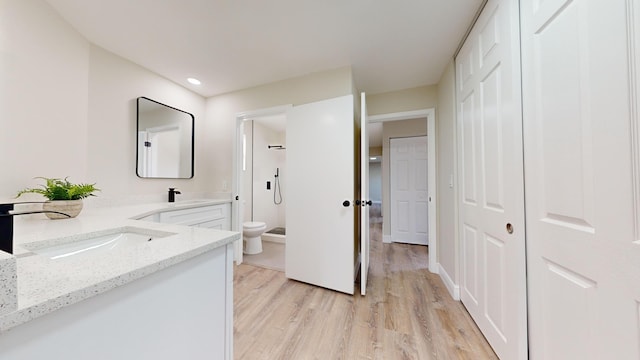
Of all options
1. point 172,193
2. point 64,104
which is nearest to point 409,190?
point 172,193

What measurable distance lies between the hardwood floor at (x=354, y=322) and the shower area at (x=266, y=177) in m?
1.27

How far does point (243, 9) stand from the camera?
153 centimetres

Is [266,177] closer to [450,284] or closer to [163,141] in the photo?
[163,141]

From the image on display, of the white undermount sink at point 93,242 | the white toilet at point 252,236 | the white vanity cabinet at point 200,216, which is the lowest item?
the white toilet at point 252,236

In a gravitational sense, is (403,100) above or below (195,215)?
above

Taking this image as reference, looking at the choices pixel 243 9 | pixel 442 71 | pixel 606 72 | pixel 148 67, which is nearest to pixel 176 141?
pixel 148 67

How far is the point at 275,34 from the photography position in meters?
1.78

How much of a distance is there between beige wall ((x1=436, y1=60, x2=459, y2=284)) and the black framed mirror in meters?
2.90

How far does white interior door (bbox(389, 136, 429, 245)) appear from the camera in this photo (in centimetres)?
379

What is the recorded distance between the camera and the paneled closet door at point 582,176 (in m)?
0.67

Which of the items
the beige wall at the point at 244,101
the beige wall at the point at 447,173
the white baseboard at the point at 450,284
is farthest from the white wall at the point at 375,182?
the beige wall at the point at 244,101

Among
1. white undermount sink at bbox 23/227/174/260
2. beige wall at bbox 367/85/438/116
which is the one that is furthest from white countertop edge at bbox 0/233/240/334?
beige wall at bbox 367/85/438/116

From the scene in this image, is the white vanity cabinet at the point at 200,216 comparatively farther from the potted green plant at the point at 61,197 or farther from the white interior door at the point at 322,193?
the white interior door at the point at 322,193

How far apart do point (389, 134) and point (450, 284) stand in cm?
260
